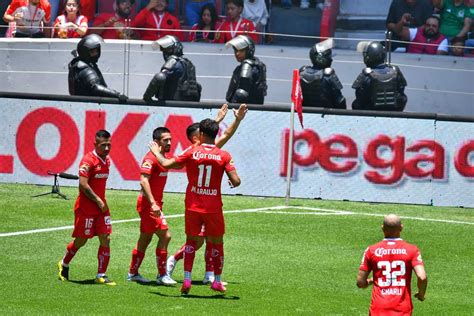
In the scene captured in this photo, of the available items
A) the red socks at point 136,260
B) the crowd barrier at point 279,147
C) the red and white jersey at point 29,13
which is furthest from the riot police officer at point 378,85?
the red socks at point 136,260

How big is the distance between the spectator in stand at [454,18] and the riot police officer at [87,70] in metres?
7.34

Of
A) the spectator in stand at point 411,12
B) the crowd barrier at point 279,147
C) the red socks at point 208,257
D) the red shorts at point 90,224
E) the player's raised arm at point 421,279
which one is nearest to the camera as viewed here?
the player's raised arm at point 421,279

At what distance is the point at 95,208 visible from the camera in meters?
15.2

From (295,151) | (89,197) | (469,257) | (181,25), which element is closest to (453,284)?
(469,257)

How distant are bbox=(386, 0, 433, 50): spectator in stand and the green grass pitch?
521cm

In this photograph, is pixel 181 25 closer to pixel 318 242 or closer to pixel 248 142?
pixel 248 142

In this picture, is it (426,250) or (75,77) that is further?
(75,77)

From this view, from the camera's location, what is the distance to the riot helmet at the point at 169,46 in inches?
961

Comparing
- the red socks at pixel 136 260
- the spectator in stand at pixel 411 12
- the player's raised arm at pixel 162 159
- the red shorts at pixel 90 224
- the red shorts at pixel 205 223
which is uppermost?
the spectator in stand at pixel 411 12

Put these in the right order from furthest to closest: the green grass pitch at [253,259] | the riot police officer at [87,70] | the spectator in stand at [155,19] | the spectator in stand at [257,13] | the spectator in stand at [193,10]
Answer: the spectator in stand at [193,10], the spectator in stand at [257,13], the spectator in stand at [155,19], the riot police officer at [87,70], the green grass pitch at [253,259]

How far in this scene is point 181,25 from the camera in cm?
2680

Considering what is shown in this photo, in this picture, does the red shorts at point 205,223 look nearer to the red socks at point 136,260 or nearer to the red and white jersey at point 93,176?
the red socks at point 136,260

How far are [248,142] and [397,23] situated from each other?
5257mm

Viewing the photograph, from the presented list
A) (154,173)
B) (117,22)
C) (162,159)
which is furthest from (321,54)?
(162,159)
